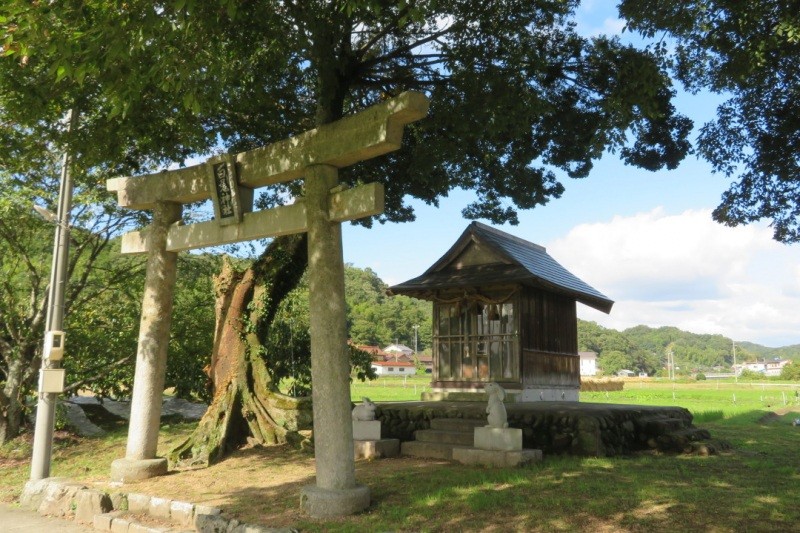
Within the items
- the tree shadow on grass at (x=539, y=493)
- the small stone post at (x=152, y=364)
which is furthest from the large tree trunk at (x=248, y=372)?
the small stone post at (x=152, y=364)

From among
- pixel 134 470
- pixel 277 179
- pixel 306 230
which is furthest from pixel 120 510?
pixel 277 179

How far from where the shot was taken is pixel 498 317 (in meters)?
16.0

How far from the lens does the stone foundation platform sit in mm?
11750

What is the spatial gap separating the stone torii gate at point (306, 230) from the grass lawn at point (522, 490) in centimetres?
65

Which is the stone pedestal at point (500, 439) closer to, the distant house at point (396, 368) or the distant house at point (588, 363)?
the distant house at point (396, 368)

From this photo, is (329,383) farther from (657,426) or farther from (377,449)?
(657,426)

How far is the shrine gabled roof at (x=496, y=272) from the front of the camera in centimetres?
1516

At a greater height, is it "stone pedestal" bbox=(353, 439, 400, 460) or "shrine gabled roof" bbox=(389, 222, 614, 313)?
"shrine gabled roof" bbox=(389, 222, 614, 313)

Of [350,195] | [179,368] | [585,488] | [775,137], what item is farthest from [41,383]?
[775,137]

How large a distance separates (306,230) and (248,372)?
6.05 meters

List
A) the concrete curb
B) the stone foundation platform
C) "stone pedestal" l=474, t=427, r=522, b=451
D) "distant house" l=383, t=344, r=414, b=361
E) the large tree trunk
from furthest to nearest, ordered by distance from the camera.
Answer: "distant house" l=383, t=344, r=414, b=361 < the large tree trunk < the stone foundation platform < "stone pedestal" l=474, t=427, r=522, b=451 < the concrete curb

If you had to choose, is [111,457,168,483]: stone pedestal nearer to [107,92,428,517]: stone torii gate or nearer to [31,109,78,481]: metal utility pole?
[107,92,428,517]: stone torii gate

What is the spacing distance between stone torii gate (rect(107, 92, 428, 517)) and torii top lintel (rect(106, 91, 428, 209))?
16mm

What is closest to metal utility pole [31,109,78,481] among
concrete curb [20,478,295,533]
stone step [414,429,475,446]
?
concrete curb [20,478,295,533]
